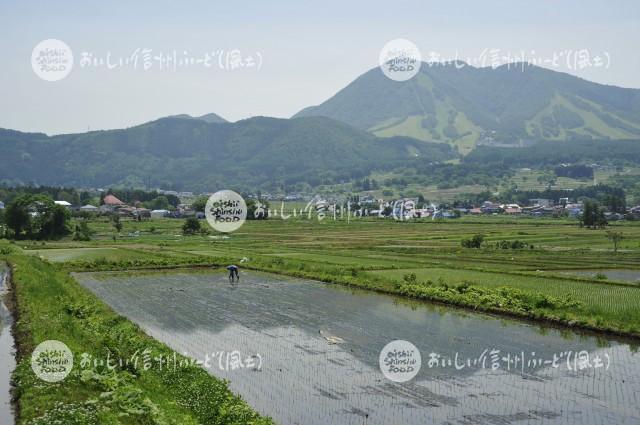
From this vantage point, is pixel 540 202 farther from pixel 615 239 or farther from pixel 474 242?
pixel 615 239

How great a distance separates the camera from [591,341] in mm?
A: 16422

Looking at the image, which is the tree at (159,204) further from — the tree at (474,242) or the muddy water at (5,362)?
the muddy water at (5,362)

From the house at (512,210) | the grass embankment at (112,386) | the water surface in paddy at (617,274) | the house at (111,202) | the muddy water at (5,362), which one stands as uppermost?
the house at (111,202)

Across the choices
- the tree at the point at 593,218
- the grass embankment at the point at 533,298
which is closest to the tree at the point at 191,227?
the tree at the point at 593,218

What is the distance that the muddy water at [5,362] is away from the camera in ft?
36.8

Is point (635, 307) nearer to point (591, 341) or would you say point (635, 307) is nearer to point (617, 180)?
point (591, 341)

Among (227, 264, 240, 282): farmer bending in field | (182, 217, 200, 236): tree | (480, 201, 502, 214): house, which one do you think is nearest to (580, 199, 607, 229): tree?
(182, 217, 200, 236): tree

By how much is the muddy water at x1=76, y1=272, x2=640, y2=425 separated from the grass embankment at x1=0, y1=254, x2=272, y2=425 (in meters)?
0.84

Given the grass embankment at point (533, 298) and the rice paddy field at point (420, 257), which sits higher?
the grass embankment at point (533, 298)

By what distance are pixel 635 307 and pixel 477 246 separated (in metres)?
25.0

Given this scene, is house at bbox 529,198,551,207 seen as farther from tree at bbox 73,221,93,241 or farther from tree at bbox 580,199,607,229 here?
tree at bbox 73,221,93,241

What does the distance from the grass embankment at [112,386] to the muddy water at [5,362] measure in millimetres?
198

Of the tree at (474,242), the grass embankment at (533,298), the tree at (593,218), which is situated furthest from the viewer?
the tree at (593,218)

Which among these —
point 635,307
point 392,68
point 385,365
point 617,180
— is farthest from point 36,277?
point 617,180
